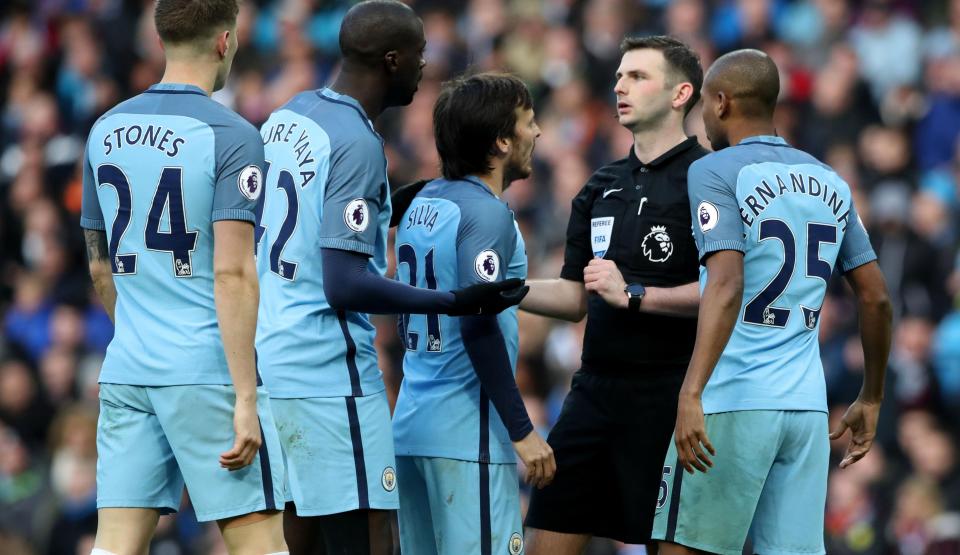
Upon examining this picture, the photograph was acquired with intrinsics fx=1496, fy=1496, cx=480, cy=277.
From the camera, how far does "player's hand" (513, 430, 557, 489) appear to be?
5125 mm

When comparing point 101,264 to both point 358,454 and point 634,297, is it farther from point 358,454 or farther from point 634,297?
point 634,297

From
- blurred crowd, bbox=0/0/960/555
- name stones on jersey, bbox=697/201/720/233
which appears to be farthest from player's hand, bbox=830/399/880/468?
blurred crowd, bbox=0/0/960/555

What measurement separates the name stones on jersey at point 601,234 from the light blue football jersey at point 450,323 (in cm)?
55

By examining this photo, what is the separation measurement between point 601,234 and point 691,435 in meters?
1.15

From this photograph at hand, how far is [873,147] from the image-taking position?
10570mm

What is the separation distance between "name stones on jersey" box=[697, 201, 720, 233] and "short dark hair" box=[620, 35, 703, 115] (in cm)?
87

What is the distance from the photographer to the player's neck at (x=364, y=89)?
5301 mm

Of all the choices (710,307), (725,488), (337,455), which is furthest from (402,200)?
(725,488)

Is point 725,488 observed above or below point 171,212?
below

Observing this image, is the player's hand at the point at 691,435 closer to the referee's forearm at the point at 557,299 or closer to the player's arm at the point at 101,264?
the referee's forearm at the point at 557,299

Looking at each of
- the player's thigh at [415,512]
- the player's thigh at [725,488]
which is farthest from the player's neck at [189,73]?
the player's thigh at [725,488]

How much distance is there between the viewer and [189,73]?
190 inches

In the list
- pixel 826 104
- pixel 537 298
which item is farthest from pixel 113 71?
pixel 537 298

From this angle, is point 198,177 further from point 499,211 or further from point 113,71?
point 113,71
